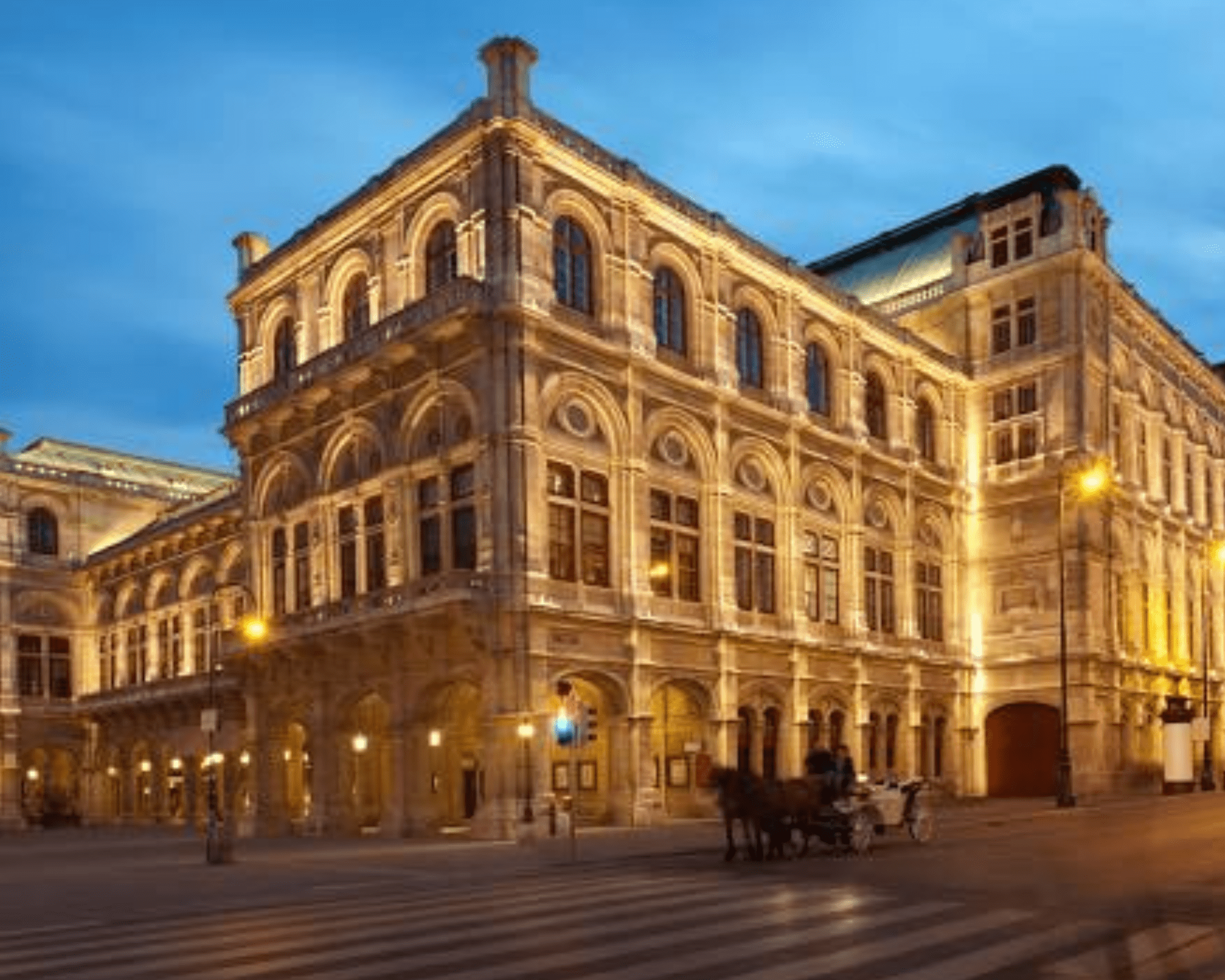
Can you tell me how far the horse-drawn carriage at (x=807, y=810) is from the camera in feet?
68.0

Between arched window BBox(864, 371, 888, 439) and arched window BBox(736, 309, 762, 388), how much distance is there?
7201 millimetres

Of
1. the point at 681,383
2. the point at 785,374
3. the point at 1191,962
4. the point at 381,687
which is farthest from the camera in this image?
the point at 785,374

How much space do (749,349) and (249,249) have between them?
1883 centimetres

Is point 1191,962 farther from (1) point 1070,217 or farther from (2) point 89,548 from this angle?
(2) point 89,548

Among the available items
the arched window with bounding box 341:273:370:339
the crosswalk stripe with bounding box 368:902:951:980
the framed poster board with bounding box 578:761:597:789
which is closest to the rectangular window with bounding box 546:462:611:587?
the framed poster board with bounding box 578:761:597:789

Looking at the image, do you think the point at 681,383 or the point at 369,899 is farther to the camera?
the point at 681,383

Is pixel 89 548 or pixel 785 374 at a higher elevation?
pixel 785 374

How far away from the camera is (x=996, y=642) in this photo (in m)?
50.9

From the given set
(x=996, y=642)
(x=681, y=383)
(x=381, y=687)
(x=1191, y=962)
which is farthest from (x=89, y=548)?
(x=1191, y=962)

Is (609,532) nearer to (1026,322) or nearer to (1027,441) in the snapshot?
(1027,441)

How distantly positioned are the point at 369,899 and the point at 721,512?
899 inches

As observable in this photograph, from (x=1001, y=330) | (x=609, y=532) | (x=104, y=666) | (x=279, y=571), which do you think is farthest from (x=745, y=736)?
(x=104, y=666)

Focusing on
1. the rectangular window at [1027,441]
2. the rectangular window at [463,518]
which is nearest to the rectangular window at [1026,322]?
the rectangular window at [1027,441]

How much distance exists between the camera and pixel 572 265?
117ft
